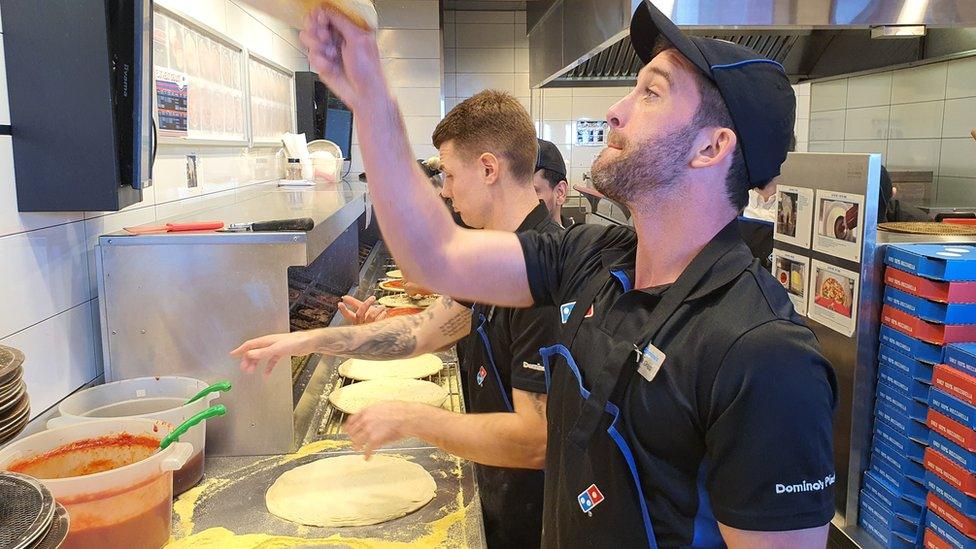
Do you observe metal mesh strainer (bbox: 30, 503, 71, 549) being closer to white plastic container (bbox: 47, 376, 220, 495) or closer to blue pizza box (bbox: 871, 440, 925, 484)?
white plastic container (bbox: 47, 376, 220, 495)

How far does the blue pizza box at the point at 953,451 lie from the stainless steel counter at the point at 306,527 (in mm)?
1505

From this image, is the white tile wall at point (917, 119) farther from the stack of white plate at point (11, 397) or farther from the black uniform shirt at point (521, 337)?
the stack of white plate at point (11, 397)

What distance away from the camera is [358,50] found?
88cm

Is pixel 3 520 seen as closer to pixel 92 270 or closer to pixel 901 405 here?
pixel 92 270

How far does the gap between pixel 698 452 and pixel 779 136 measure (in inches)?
20.3

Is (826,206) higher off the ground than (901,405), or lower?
higher

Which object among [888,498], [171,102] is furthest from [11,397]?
[888,498]

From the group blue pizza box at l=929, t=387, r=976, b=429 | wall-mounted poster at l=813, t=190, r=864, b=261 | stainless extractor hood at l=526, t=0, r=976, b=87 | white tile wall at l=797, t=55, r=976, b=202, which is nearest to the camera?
blue pizza box at l=929, t=387, r=976, b=429

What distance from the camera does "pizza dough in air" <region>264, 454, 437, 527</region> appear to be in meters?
1.45

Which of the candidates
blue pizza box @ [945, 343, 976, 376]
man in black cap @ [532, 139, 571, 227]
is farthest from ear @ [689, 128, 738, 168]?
man in black cap @ [532, 139, 571, 227]

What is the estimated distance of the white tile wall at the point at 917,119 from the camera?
4.61 m

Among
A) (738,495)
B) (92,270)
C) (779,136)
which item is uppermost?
(779,136)

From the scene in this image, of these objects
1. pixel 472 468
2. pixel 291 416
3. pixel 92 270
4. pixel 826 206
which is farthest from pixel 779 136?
pixel 826 206

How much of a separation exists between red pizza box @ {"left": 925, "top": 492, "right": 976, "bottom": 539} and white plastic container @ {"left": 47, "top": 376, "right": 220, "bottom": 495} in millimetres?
2144
